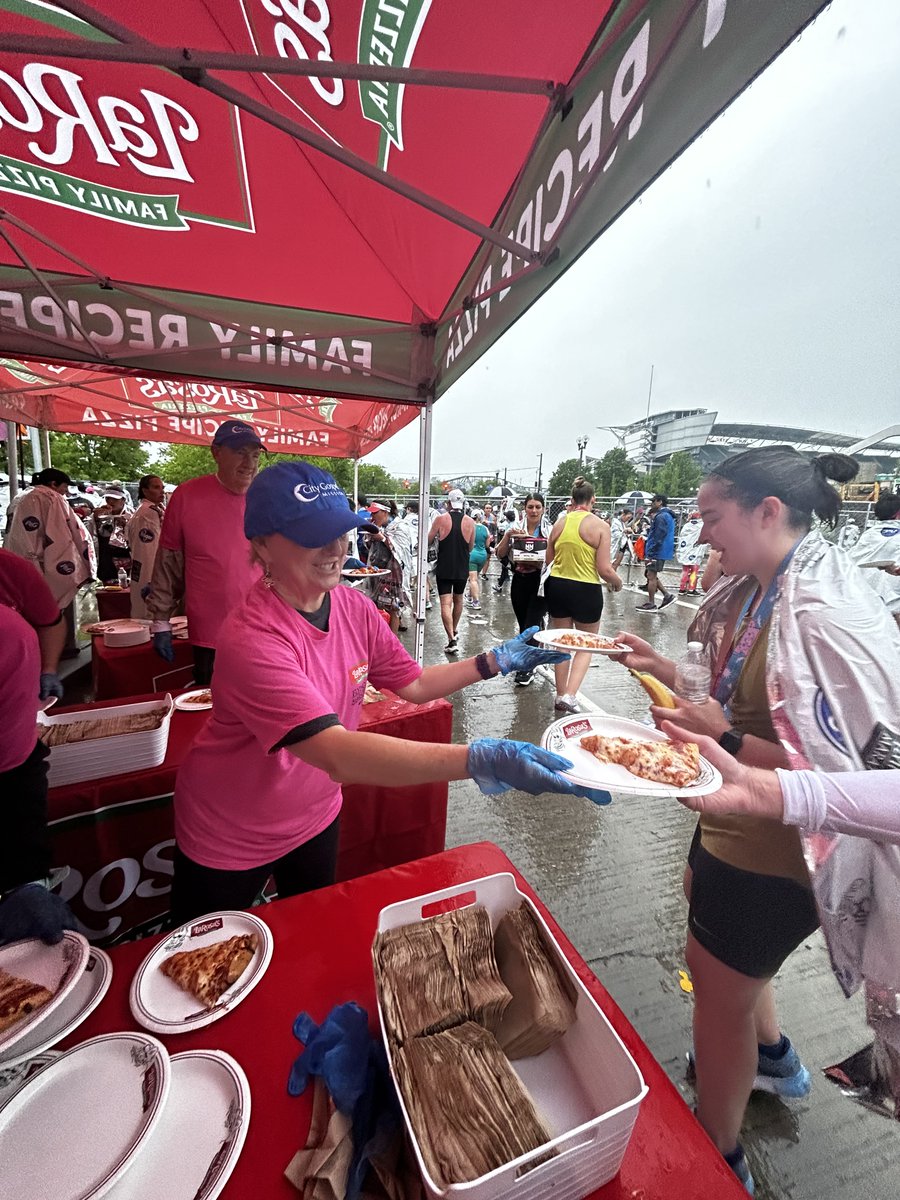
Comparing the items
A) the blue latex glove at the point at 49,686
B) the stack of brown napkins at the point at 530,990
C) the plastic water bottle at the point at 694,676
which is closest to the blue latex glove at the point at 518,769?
the stack of brown napkins at the point at 530,990

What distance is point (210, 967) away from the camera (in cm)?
112

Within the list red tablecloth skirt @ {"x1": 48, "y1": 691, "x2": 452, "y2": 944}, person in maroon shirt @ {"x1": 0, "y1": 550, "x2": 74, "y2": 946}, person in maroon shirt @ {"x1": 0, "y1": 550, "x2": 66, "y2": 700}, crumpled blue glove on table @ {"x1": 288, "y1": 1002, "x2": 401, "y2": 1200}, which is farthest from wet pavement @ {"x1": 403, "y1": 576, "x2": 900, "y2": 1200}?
person in maroon shirt @ {"x1": 0, "y1": 550, "x2": 66, "y2": 700}

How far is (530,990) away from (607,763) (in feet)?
2.00

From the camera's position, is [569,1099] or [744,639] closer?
[569,1099]

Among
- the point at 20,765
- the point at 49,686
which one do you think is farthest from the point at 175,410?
the point at 20,765

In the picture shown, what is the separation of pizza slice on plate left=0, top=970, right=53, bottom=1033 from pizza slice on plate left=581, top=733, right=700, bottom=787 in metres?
1.36

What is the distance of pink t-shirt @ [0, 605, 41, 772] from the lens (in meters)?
1.69

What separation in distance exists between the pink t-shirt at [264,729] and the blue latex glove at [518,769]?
401 mm

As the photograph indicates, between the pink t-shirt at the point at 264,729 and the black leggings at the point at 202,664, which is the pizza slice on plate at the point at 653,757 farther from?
the black leggings at the point at 202,664

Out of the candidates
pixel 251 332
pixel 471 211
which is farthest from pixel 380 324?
pixel 471 211

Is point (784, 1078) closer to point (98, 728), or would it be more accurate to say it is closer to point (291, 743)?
point (291, 743)

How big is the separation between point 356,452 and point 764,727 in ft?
29.1

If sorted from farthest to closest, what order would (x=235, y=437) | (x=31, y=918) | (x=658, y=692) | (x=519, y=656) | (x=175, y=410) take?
(x=175, y=410) < (x=235, y=437) < (x=519, y=656) < (x=658, y=692) < (x=31, y=918)

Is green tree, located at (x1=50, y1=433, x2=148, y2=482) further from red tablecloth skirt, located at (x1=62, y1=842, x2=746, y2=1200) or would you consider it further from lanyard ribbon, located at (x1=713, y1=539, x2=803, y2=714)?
lanyard ribbon, located at (x1=713, y1=539, x2=803, y2=714)
